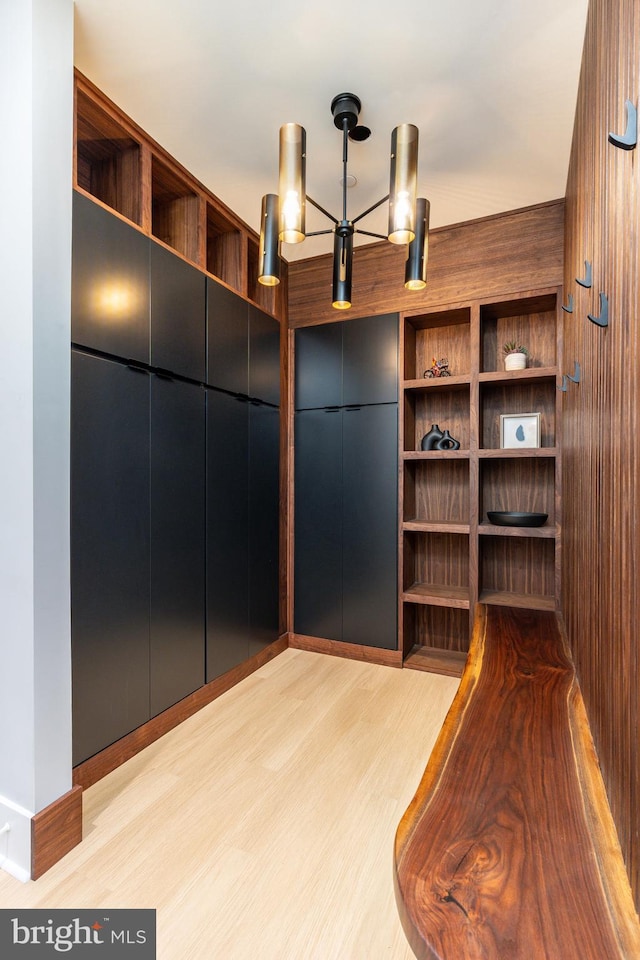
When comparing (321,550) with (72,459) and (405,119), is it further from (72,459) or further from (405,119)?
(405,119)

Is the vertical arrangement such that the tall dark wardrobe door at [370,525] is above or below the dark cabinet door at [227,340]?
below

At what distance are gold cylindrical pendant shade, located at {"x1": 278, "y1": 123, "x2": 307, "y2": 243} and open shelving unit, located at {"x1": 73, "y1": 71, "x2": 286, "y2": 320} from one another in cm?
82

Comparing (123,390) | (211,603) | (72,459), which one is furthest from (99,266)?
(211,603)

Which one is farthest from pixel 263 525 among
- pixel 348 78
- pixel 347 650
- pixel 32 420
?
pixel 348 78

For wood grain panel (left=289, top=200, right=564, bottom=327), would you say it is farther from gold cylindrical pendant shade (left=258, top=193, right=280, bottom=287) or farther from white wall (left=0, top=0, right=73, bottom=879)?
white wall (left=0, top=0, right=73, bottom=879)

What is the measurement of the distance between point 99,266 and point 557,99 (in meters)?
2.00

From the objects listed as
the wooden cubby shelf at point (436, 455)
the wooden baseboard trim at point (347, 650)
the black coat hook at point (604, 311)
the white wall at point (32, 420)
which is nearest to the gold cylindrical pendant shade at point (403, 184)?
the black coat hook at point (604, 311)

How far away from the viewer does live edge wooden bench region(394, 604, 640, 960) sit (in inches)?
25.5

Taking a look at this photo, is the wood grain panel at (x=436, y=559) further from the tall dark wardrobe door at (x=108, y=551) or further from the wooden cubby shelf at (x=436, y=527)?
the tall dark wardrobe door at (x=108, y=551)

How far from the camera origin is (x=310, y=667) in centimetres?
317

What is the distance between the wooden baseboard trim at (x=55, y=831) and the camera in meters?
1.50

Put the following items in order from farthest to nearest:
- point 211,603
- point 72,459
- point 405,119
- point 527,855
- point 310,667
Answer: point 310,667
point 211,603
point 405,119
point 72,459
point 527,855

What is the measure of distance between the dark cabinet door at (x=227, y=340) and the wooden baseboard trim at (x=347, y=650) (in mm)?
1773

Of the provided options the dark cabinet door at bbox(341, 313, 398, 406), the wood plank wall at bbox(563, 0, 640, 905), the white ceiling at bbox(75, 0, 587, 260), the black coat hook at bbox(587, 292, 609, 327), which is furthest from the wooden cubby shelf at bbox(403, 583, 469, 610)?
the white ceiling at bbox(75, 0, 587, 260)
